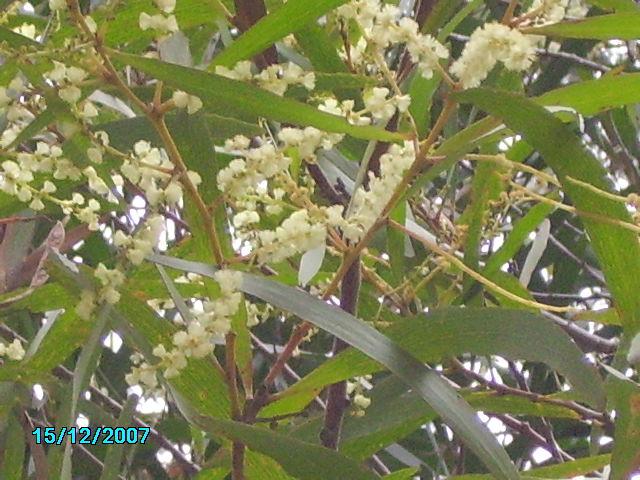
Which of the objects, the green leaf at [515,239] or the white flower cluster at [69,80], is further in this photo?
the green leaf at [515,239]

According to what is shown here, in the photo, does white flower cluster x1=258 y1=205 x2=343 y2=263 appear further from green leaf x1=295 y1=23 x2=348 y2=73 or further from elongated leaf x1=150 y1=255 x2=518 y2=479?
green leaf x1=295 y1=23 x2=348 y2=73

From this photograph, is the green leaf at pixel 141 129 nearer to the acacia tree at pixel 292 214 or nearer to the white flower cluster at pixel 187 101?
the acacia tree at pixel 292 214

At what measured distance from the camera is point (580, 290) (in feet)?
5.36

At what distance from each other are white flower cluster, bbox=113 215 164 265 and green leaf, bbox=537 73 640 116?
26 cm

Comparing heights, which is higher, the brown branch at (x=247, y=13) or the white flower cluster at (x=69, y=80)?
the brown branch at (x=247, y=13)

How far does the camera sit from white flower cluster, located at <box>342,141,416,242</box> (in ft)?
1.97

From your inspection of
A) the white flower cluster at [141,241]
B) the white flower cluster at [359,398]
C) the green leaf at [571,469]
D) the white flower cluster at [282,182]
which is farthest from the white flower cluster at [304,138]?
the green leaf at [571,469]

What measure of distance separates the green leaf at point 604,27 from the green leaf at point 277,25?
135 millimetres

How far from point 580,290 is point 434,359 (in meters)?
1.00

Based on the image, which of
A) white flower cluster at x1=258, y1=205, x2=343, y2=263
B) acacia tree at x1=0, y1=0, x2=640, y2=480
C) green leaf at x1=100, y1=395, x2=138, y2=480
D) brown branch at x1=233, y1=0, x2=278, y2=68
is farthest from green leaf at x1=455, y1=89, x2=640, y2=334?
green leaf at x1=100, y1=395, x2=138, y2=480

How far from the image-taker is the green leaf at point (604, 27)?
583 mm

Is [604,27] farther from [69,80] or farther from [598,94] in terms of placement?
[69,80]

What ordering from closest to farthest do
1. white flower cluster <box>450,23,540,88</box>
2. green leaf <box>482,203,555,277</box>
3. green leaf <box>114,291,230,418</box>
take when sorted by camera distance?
white flower cluster <box>450,23,540,88</box>
green leaf <box>114,291,230,418</box>
green leaf <box>482,203,555,277</box>

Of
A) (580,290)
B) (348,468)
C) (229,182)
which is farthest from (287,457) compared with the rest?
(580,290)
